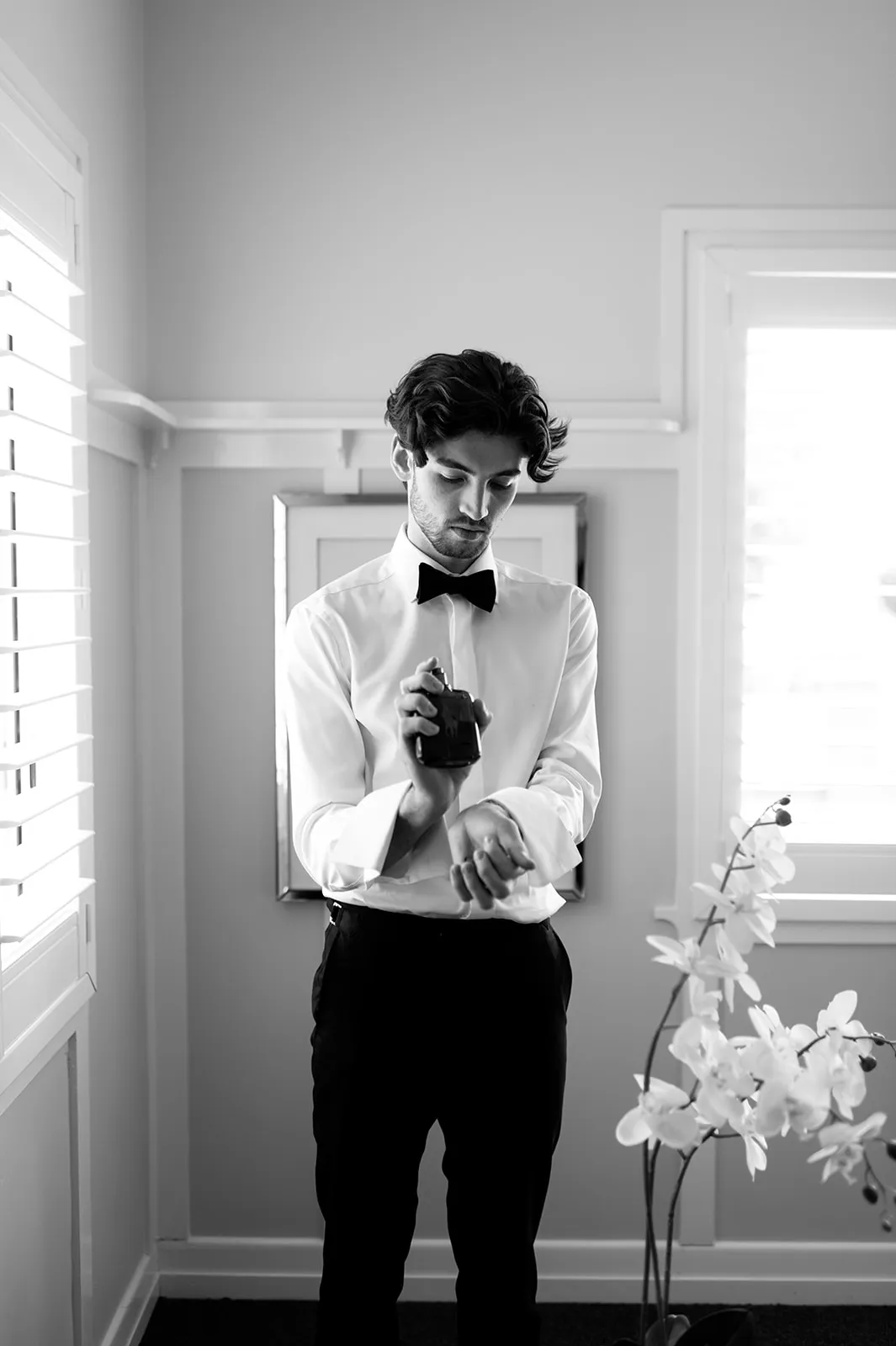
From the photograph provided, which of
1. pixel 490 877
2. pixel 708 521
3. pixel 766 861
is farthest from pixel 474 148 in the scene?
pixel 766 861

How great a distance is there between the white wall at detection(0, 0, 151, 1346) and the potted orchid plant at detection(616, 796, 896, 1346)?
998mm

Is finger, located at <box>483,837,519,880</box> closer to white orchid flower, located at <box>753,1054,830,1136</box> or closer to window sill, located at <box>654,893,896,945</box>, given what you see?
white orchid flower, located at <box>753,1054,830,1136</box>

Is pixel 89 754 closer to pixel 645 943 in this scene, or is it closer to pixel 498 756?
pixel 498 756

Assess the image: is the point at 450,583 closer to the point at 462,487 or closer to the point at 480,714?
the point at 462,487

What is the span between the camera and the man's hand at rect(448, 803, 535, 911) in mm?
1274

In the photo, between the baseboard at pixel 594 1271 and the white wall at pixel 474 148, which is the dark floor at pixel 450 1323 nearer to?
the baseboard at pixel 594 1271

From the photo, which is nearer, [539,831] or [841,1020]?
[841,1020]

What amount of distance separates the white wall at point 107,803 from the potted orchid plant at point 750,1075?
1.00 m

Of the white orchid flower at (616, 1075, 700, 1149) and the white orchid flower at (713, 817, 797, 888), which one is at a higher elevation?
the white orchid flower at (713, 817, 797, 888)

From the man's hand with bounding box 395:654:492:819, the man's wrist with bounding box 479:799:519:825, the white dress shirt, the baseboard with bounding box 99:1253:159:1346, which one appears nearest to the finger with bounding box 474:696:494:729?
the man's hand with bounding box 395:654:492:819

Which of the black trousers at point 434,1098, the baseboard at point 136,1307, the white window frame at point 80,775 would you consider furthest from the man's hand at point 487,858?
the baseboard at point 136,1307

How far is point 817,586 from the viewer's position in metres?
2.31

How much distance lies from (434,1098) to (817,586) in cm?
134

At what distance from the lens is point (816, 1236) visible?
237cm
